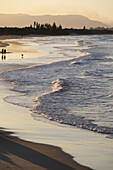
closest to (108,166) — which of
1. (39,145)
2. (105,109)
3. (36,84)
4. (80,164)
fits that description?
(80,164)

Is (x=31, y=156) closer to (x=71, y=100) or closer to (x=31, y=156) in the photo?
(x=31, y=156)

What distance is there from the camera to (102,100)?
16.4 meters

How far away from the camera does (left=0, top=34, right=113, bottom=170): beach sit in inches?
309

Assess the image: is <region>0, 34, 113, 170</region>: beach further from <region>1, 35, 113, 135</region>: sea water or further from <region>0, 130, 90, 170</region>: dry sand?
→ <region>1, 35, 113, 135</region>: sea water

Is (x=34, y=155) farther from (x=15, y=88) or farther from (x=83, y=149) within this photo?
(x=15, y=88)

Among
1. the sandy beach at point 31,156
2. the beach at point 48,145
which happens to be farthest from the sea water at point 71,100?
the sandy beach at point 31,156

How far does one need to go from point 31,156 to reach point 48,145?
1.10 meters

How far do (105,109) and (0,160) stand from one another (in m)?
7.22

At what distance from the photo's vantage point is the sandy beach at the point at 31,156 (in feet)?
25.0

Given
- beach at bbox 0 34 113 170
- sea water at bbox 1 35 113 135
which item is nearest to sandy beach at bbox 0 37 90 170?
beach at bbox 0 34 113 170

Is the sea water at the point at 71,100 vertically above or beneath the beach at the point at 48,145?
beneath

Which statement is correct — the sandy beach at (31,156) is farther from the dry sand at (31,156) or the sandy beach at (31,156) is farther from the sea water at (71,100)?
the sea water at (71,100)

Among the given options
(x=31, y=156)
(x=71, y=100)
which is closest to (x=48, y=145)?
(x=31, y=156)

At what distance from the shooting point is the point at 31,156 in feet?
27.0
